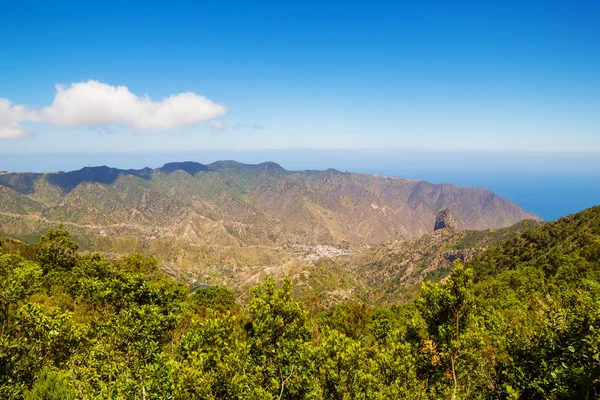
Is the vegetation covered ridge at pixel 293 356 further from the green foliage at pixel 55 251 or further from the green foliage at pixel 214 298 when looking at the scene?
the green foliage at pixel 214 298

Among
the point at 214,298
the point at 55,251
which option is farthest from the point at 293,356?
the point at 55,251

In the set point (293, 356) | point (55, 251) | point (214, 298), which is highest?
point (293, 356)

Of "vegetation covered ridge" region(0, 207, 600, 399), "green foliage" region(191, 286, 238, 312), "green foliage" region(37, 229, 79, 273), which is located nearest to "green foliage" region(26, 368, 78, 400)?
"vegetation covered ridge" region(0, 207, 600, 399)

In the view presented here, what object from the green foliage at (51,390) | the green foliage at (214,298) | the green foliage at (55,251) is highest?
the green foliage at (51,390)

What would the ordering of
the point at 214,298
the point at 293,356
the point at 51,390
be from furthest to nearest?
the point at 214,298, the point at 293,356, the point at 51,390

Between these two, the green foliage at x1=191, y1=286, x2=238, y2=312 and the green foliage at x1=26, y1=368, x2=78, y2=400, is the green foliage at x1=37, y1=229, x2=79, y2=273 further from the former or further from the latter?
the green foliage at x1=26, y1=368, x2=78, y2=400

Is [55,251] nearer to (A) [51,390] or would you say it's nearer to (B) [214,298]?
(B) [214,298]

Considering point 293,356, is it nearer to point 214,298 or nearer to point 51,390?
point 51,390

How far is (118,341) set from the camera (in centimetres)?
2497

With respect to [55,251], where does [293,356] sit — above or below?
above

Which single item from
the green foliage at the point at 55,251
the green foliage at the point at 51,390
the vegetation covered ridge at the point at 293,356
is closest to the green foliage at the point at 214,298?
the green foliage at the point at 55,251

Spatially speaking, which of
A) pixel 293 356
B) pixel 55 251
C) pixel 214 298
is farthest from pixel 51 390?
pixel 214 298

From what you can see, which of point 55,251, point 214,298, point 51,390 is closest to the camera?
point 51,390

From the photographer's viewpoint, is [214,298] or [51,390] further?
[214,298]
